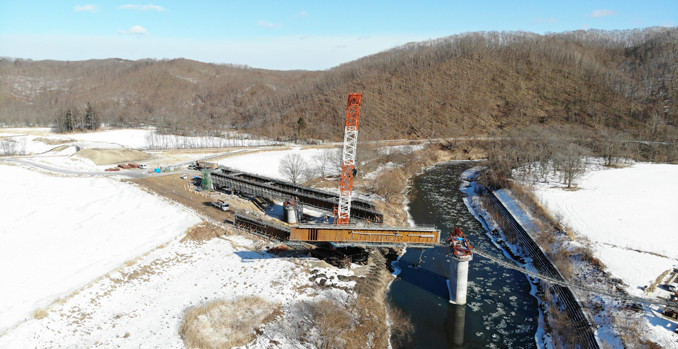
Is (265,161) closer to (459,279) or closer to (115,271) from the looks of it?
(115,271)

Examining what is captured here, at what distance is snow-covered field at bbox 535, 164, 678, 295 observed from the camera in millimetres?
31859

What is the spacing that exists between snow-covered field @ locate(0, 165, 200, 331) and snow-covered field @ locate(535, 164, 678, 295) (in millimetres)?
40834

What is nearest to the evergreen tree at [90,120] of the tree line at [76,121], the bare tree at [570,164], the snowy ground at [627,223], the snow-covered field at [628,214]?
the tree line at [76,121]

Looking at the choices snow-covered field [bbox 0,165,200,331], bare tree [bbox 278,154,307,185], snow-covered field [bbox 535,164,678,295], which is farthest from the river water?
bare tree [bbox 278,154,307,185]

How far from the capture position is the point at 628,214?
43.3 metres

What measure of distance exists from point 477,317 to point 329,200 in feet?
66.8

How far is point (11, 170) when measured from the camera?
5947cm

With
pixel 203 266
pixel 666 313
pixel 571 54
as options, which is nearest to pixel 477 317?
pixel 666 313

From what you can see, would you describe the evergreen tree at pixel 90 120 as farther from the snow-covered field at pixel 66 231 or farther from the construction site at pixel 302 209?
the construction site at pixel 302 209

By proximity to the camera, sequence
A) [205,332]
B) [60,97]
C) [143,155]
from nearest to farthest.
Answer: [205,332] < [143,155] < [60,97]

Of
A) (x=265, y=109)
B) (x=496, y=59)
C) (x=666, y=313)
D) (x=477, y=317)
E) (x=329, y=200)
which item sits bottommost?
(x=477, y=317)

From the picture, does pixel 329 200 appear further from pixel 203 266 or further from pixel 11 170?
pixel 11 170

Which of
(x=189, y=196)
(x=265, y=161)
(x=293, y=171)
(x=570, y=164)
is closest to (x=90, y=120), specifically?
(x=265, y=161)

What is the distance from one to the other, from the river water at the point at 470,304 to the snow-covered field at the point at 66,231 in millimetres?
23745
